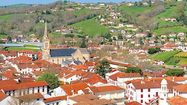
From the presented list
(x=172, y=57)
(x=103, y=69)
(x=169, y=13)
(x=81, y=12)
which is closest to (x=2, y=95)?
(x=103, y=69)

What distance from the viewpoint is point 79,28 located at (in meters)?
138

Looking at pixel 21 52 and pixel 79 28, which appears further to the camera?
pixel 79 28

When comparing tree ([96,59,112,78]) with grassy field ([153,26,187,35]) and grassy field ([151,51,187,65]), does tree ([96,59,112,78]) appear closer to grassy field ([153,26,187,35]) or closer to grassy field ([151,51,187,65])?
grassy field ([151,51,187,65])

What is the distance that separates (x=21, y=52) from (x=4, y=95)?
58630 millimetres

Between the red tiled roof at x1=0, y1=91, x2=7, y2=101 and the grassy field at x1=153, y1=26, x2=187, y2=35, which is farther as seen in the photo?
the grassy field at x1=153, y1=26, x2=187, y2=35

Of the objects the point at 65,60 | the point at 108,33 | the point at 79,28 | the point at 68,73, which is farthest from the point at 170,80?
the point at 79,28

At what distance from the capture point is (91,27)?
136000mm

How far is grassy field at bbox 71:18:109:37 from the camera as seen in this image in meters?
130

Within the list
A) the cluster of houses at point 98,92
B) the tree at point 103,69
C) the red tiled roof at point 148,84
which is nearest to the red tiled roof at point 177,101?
the cluster of houses at point 98,92

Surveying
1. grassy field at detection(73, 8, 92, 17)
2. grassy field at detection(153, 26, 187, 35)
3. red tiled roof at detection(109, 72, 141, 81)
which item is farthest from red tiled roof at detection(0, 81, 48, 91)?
grassy field at detection(73, 8, 92, 17)

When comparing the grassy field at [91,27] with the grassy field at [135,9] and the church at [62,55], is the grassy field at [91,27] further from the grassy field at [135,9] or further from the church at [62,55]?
the church at [62,55]

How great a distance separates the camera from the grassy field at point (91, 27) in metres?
130

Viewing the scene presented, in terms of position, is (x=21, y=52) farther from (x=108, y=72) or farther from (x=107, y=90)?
(x=107, y=90)

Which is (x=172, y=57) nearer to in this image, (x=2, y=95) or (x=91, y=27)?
(x=91, y=27)
